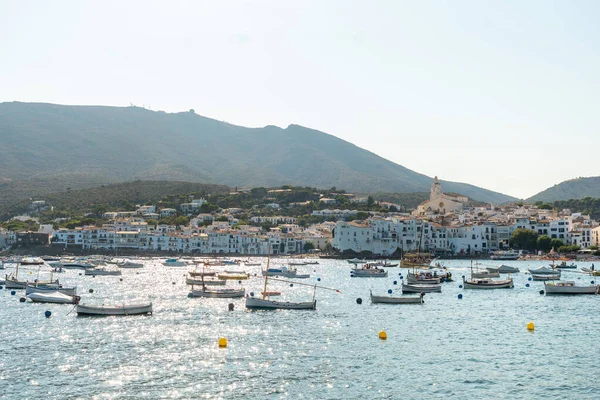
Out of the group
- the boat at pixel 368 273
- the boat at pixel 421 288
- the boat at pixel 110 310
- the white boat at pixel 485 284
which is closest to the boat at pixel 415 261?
the boat at pixel 368 273

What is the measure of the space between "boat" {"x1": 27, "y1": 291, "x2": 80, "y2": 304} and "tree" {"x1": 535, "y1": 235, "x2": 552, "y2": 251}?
9677 centimetres

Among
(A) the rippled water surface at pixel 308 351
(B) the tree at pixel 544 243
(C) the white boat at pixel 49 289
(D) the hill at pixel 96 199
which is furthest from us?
(D) the hill at pixel 96 199

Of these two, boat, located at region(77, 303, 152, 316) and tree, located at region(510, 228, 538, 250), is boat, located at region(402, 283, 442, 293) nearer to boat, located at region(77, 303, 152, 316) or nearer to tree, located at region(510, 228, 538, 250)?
boat, located at region(77, 303, 152, 316)

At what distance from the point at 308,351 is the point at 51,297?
26577mm

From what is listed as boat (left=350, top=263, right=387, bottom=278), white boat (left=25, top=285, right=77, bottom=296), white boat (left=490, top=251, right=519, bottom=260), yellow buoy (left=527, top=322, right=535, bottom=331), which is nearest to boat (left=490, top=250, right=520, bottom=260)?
white boat (left=490, top=251, right=519, bottom=260)

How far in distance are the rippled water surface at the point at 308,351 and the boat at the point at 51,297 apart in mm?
961

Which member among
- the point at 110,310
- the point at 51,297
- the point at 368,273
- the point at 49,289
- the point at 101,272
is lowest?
the point at 110,310

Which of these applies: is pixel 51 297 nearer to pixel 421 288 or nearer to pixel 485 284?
pixel 421 288

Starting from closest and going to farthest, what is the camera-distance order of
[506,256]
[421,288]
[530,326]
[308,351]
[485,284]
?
1. [308,351]
2. [530,326]
3. [421,288]
4. [485,284]
5. [506,256]

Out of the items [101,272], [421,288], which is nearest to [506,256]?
[421,288]

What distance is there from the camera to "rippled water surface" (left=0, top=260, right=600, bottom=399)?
2683 cm

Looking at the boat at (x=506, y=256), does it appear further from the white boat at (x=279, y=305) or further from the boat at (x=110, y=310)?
the boat at (x=110, y=310)

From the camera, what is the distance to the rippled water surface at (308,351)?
26828 millimetres

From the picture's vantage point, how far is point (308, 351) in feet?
111
